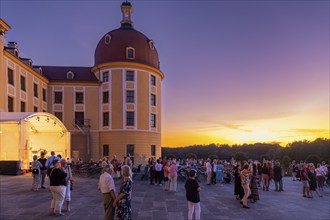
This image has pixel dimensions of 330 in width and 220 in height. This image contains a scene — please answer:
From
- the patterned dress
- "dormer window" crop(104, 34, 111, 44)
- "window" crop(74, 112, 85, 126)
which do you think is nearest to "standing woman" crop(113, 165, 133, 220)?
the patterned dress

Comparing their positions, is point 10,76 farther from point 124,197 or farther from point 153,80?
point 124,197

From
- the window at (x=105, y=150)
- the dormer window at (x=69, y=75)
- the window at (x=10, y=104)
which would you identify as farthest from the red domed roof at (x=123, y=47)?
the window at (x=10, y=104)

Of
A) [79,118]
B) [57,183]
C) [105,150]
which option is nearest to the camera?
[57,183]

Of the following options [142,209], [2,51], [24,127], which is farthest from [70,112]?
[142,209]

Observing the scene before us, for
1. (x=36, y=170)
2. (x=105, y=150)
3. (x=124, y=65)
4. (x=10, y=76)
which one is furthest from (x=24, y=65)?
(x=36, y=170)

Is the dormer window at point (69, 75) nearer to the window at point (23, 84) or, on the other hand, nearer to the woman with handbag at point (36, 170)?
the window at point (23, 84)

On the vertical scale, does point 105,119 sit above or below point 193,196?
above

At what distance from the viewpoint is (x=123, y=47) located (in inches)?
1431

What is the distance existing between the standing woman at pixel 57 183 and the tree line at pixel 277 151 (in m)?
38.3

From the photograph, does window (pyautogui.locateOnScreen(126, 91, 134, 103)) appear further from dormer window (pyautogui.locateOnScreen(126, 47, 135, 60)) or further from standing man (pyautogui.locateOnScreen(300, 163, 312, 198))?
standing man (pyautogui.locateOnScreen(300, 163, 312, 198))

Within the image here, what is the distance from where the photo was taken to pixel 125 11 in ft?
135

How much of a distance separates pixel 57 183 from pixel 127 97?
27.2 m

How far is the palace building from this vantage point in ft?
116

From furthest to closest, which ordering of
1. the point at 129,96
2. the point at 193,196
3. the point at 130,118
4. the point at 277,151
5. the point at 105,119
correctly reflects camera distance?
the point at 277,151 < the point at 105,119 < the point at 129,96 < the point at 130,118 < the point at 193,196
